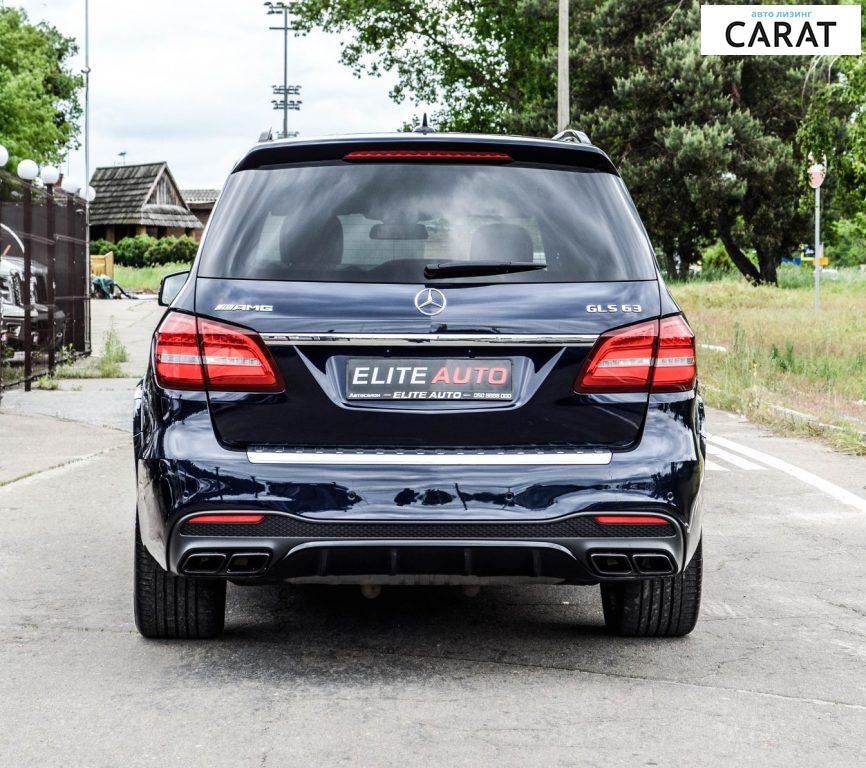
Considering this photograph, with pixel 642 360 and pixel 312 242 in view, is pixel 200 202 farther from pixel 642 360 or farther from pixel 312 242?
pixel 642 360

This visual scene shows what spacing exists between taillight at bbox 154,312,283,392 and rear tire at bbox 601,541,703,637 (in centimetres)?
154

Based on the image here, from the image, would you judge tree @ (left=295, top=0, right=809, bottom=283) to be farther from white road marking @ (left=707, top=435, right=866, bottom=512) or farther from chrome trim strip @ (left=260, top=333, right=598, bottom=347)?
chrome trim strip @ (left=260, top=333, right=598, bottom=347)

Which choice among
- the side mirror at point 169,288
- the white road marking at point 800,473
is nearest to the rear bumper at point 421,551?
the side mirror at point 169,288

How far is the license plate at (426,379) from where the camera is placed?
4.30 m

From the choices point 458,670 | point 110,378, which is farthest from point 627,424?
point 110,378

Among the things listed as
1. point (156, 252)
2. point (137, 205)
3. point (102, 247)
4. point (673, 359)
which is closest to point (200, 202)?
point (137, 205)

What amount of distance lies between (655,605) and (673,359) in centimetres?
107

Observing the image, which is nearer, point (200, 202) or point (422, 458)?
point (422, 458)

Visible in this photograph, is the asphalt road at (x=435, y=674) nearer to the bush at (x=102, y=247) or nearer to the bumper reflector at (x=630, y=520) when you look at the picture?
the bumper reflector at (x=630, y=520)

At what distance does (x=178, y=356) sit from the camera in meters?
4.42

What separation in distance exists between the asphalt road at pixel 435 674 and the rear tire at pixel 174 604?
68 mm

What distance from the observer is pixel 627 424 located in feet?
14.4

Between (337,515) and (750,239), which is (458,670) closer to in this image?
(337,515)

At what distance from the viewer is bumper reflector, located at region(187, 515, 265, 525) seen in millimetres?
4270
